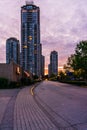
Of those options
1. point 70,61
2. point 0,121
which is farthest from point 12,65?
point 0,121

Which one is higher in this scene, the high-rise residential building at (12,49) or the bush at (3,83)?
the high-rise residential building at (12,49)

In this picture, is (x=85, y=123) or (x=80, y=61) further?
(x=80, y=61)

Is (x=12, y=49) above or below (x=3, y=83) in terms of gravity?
above

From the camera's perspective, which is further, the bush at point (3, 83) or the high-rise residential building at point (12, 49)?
the high-rise residential building at point (12, 49)

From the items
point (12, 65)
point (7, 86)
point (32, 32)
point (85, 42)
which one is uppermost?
point (32, 32)

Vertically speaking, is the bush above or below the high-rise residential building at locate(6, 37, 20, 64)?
below

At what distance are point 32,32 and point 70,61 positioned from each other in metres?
115

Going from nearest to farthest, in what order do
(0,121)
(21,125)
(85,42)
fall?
1. (21,125)
2. (0,121)
3. (85,42)

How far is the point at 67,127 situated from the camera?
9.59 metres

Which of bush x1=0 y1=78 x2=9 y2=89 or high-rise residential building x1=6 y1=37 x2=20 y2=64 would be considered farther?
high-rise residential building x1=6 y1=37 x2=20 y2=64

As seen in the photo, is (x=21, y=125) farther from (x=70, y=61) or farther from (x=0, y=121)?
(x=70, y=61)

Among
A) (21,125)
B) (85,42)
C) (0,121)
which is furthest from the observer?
(85,42)

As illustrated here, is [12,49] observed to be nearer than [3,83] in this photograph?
No

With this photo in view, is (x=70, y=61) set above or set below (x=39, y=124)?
above
